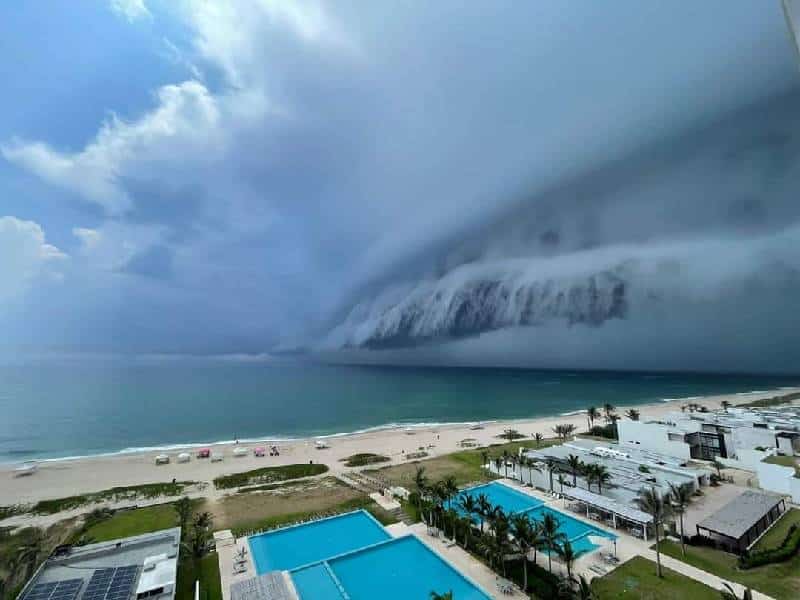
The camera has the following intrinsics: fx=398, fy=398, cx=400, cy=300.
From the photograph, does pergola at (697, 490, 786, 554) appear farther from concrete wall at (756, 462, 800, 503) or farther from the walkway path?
the walkway path

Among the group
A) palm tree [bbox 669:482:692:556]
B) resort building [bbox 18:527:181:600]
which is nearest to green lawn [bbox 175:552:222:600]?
resort building [bbox 18:527:181:600]

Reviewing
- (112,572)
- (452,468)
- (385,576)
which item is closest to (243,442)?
(452,468)

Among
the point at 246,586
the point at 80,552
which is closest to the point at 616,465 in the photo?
the point at 246,586

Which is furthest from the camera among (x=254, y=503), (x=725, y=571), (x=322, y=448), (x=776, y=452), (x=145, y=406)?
(x=145, y=406)

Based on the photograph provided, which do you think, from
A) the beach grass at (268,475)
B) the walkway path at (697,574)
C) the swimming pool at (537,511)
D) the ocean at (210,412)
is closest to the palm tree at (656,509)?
the walkway path at (697,574)

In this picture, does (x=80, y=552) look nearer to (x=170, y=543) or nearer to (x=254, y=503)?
(x=170, y=543)

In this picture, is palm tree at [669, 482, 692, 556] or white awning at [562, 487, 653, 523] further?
white awning at [562, 487, 653, 523]
